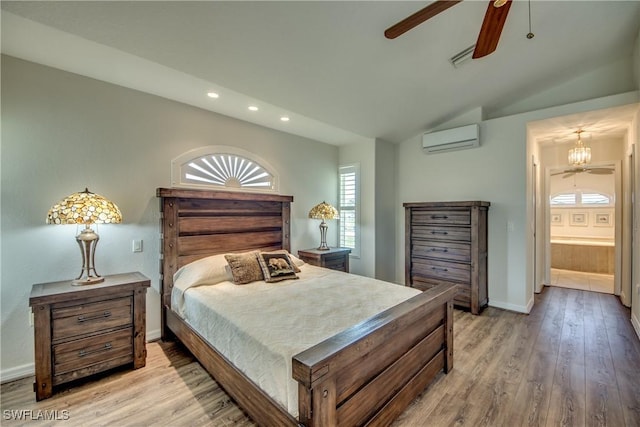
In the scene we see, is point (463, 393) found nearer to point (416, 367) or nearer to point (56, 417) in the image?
point (416, 367)

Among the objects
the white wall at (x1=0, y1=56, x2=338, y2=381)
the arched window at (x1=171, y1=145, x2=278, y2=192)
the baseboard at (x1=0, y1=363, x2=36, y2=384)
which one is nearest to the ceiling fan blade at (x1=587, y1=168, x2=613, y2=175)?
the arched window at (x1=171, y1=145, x2=278, y2=192)

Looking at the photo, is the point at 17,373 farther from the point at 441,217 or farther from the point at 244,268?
the point at 441,217

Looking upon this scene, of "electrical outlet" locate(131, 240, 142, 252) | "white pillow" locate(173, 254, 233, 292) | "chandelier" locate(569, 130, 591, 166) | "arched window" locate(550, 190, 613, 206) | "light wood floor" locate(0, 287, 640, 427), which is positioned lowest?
"light wood floor" locate(0, 287, 640, 427)

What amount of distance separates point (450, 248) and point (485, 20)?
9.22 ft

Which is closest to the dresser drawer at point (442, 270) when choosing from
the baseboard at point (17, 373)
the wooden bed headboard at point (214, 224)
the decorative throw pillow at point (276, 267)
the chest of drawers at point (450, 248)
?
the chest of drawers at point (450, 248)

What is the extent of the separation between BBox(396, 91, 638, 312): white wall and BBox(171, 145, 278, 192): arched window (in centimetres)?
278

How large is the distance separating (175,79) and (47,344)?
2359mm

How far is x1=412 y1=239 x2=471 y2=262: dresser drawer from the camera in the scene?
3.76 m

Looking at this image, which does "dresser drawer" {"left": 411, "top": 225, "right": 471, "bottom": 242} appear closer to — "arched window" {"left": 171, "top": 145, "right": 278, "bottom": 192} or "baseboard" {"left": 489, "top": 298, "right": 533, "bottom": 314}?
"baseboard" {"left": 489, "top": 298, "right": 533, "bottom": 314}

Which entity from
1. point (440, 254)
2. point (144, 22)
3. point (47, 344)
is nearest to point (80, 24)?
point (144, 22)

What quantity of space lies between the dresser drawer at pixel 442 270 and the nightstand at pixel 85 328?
3.44m

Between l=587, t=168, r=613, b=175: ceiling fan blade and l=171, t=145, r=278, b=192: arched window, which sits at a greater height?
l=587, t=168, r=613, b=175: ceiling fan blade

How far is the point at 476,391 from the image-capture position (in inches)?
83.1

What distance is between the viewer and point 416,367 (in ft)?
6.57
